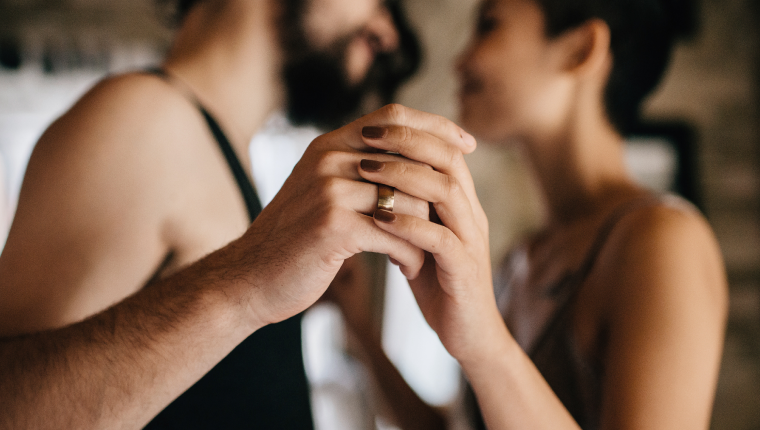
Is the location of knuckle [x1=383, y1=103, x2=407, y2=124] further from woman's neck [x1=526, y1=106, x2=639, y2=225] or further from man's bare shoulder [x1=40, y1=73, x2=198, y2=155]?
woman's neck [x1=526, y1=106, x2=639, y2=225]

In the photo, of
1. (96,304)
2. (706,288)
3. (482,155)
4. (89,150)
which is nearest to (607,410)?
(706,288)

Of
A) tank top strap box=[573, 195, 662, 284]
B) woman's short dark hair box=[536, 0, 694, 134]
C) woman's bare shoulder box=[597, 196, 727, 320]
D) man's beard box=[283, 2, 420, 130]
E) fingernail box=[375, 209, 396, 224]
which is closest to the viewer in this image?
fingernail box=[375, 209, 396, 224]

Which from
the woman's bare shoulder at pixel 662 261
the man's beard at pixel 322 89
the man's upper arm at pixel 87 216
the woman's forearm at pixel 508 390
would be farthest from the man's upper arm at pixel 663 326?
the man's beard at pixel 322 89

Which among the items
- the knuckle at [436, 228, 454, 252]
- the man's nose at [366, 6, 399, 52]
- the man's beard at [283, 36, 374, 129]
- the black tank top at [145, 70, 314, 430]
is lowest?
the black tank top at [145, 70, 314, 430]

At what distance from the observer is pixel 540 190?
127 cm

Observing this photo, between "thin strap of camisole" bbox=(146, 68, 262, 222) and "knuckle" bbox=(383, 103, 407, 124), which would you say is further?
"thin strap of camisole" bbox=(146, 68, 262, 222)

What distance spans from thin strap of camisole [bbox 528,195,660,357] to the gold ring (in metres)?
0.60

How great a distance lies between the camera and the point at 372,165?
46 cm

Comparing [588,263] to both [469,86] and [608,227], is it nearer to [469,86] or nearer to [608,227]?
[608,227]

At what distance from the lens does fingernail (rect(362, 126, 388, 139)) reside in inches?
18.1

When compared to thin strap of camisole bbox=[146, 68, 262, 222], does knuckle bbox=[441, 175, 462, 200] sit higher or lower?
lower

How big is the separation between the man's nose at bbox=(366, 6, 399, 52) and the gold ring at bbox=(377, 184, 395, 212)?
1042 millimetres

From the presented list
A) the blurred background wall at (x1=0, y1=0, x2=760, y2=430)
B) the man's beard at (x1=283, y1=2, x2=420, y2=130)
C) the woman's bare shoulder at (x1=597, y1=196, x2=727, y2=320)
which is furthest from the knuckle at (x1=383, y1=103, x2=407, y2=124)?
the blurred background wall at (x1=0, y1=0, x2=760, y2=430)

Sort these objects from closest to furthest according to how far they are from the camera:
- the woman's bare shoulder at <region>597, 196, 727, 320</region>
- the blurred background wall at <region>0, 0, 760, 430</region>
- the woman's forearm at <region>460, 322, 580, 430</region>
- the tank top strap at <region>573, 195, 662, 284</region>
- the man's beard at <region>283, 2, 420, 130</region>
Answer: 1. the woman's forearm at <region>460, 322, 580, 430</region>
2. the woman's bare shoulder at <region>597, 196, 727, 320</region>
3. the tank top strap at <region>573, 195, 662, 284</region>
4. the man's beard at <region>283, 2, 420, 130</region>
5. the blurred background wall at <region>0, 0, 760, 430</region>
